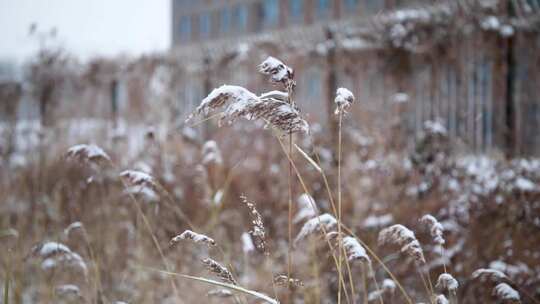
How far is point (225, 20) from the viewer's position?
3450 cm

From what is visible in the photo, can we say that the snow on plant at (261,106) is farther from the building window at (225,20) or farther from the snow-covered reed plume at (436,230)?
the building window at (225,20)

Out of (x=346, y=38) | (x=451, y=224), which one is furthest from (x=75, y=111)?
(x=451, y=224)

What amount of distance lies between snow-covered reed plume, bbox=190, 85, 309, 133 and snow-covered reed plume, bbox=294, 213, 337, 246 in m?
0.40

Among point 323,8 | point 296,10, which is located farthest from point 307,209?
point 296,10

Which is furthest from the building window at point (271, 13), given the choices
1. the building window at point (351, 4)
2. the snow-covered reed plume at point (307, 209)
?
the snow-covered reed plume at point (307, 209)

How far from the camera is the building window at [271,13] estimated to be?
30.3 metres

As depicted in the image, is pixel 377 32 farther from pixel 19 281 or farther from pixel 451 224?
pixel 19 281

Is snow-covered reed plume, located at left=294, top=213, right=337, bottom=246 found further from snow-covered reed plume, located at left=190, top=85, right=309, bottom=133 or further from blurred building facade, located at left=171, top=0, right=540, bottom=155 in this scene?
blurred building facade, located at left=171, top=0, right=540, bottom=155

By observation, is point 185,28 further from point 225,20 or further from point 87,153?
point 87,153

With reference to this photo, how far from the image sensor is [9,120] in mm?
8016

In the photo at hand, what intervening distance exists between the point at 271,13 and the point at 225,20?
186 inches

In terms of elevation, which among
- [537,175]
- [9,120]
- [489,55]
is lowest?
[9,120]

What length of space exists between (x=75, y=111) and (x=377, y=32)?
4.71 meters

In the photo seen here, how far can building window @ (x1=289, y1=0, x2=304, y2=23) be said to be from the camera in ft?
94.2
